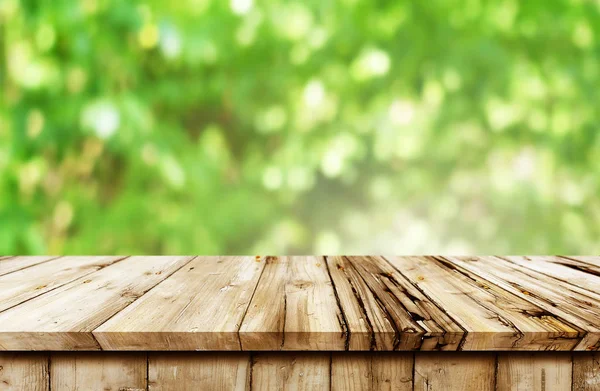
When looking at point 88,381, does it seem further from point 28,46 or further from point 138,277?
point 28,46

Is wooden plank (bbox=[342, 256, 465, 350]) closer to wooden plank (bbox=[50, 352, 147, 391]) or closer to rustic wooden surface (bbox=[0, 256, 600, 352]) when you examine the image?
rustic wooden surface (bbox=[0, 256, 600, 352])

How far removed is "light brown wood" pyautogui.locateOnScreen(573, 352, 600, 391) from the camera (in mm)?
839

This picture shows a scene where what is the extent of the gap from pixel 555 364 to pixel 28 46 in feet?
6.97

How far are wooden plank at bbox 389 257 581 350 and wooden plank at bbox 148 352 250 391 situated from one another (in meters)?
0.34

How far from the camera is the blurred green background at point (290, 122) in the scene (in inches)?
84.1

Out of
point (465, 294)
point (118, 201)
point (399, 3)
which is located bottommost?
point (465, 294)

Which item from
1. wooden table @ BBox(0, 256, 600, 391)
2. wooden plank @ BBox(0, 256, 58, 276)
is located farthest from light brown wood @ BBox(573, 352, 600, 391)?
wooden plank @ BBox(0, 256, 58, 276)

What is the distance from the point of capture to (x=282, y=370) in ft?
2.73

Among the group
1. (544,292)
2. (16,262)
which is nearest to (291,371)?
(544,292)

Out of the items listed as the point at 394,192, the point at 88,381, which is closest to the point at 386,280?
the point at 88,381

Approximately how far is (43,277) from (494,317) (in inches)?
36.5

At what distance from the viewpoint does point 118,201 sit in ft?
7.25

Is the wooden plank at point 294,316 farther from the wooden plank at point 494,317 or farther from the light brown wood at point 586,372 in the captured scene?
the light brown wood at point 586,372

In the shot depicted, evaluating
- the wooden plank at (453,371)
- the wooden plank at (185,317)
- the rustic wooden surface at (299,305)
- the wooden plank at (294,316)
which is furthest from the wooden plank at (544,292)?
the wooden plank at (185,317)
